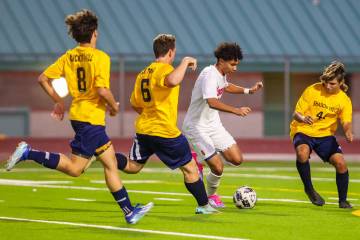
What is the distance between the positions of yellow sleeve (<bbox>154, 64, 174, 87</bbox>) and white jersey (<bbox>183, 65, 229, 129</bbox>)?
1405mm

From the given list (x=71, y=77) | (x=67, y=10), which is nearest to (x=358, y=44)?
(x=67, y=10)

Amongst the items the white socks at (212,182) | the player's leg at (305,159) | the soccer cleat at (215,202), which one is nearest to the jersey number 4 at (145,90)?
the white socks at (212,182)

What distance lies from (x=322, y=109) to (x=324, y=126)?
0.74ft

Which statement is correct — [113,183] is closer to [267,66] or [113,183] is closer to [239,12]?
[267,66]

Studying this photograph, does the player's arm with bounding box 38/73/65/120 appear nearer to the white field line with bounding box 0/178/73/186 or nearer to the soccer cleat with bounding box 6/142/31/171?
the soccer cleat with bounding box 6/142/31/171

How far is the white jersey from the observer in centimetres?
1448

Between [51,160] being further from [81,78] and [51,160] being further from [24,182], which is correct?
[24,182]

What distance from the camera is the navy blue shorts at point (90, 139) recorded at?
41.0 feet

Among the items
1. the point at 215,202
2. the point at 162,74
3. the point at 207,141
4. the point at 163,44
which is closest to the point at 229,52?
the point at 207,141

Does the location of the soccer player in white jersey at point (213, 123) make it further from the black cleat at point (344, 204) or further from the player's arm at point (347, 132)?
the black cleat at point (344, 204)

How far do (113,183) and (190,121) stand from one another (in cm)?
248

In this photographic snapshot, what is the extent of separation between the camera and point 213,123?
14.8 m

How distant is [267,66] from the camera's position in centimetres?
3206

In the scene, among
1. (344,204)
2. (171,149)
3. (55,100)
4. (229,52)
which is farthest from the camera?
(344,204)
